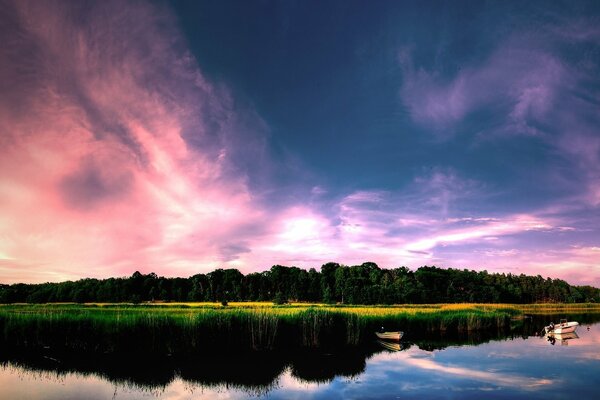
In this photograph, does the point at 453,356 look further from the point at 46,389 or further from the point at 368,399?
the point at 46,389

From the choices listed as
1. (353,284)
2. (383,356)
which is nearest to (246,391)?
(383,356)

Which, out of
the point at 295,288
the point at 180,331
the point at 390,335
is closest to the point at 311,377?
the point at 180,331

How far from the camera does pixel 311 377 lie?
56.1 ft

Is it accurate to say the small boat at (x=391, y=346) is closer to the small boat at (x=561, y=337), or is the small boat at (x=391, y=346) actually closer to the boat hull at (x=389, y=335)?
the boat hull at (x=389, y=335)

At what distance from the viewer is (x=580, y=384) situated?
16500mm

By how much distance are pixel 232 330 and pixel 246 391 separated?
6.61 m

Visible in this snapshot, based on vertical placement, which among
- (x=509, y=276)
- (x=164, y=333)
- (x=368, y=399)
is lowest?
(x=368, y=399)

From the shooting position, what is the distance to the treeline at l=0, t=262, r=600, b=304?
3167 inches

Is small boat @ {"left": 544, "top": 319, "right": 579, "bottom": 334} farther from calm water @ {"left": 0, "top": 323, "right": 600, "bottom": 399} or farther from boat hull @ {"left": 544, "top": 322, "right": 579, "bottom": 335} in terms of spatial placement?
calm water @ {"left": 0, "top": 323, "right": 600, "bottom": 399}

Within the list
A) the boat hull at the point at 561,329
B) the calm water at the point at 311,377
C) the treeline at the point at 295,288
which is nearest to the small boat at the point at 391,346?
the calm water at the point at 311,377

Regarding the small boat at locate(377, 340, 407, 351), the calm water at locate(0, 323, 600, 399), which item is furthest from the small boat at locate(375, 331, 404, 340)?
the calm water at locate(0, 323, 600, 399)

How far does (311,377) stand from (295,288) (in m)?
76.1

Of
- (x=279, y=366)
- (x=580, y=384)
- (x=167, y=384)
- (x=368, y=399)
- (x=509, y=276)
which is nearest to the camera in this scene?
(x=368, y=399)

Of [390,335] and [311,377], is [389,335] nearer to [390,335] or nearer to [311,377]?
[390,335]
